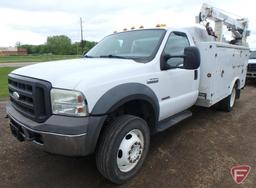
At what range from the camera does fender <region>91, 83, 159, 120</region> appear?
8.18 feet

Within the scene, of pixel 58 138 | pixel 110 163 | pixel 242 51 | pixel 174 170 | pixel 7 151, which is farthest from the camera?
pixel 242 51

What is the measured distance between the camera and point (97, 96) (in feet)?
8.16

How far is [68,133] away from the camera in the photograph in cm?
234

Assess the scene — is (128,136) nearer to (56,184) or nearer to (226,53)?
(56,184)

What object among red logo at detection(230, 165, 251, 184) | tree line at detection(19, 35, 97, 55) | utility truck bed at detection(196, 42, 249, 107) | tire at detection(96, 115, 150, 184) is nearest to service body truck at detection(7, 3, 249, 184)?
tire at detection(96, 115, 150, 184)

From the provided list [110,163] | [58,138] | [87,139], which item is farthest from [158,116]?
[58,138]

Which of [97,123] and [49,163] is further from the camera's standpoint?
[49,163]

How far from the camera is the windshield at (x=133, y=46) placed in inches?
136

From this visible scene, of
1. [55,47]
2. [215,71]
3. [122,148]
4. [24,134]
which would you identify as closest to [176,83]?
[215,71]

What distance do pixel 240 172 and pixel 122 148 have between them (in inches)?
65.7

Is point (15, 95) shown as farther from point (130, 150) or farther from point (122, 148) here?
point (130, 150)

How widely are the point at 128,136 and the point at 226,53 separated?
3.27 m

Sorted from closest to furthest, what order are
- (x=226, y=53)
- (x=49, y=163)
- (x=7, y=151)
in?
1. (x=49, y=163)
2. (x=7, y=151)
3. (x=226, y=53)

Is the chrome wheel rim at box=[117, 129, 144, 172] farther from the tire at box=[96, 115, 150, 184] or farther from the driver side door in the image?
the driver side door
